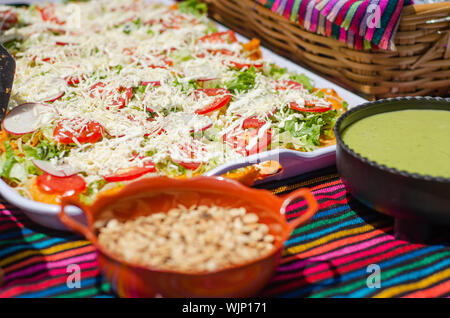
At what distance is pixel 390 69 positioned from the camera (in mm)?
2377

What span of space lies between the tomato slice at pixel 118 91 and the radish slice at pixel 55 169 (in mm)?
498

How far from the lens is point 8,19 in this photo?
10.7ft

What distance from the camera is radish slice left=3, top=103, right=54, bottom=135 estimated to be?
1971 millimetres

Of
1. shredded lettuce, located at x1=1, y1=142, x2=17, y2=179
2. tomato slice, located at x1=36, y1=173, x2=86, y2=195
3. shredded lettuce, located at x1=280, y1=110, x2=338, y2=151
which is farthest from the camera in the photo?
shredded lettuce, located at x1=280, y1=110, x2=338, y2=151

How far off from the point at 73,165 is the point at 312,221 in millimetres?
Result: 928

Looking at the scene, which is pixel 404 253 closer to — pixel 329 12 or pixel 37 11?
pixel 329 12

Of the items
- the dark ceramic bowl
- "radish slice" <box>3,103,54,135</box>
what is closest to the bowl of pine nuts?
the dark ceramic bowl

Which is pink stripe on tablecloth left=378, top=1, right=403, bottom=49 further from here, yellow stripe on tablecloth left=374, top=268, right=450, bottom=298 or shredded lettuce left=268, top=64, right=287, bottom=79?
yellow stripe on tablecloth left=374, top=268, right=450, bottom=298

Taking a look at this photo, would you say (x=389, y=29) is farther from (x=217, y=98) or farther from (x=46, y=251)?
(x=46, y=251)

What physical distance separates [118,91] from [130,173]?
704 millimetres

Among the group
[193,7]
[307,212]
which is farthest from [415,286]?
[193,7]

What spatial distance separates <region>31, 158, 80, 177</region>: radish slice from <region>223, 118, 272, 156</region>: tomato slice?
629mm

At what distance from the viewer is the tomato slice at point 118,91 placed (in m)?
2.19
